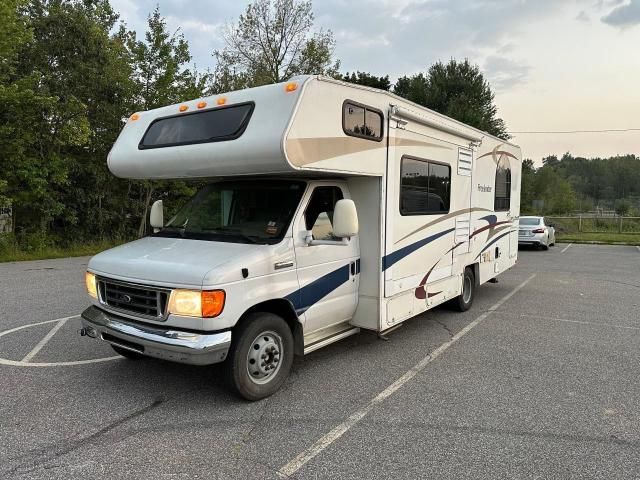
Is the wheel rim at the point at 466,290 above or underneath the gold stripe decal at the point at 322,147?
underneath

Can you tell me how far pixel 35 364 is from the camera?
4.93 meters

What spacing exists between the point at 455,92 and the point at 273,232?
38255 millimetres

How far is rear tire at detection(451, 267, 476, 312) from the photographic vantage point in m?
7.49

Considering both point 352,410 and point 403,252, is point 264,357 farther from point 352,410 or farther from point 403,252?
point 403,252

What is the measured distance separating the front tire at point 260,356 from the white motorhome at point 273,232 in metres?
0.01

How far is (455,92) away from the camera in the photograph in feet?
127

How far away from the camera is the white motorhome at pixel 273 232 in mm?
3795

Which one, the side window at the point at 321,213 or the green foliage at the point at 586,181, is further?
the green foliage at the point at 586,181

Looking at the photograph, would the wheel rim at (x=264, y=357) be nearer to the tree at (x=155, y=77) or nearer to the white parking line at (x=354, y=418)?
the white parking line at (x=354, y=418)

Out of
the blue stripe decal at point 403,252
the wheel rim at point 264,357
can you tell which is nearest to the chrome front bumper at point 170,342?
the wheel rim at point 264,357

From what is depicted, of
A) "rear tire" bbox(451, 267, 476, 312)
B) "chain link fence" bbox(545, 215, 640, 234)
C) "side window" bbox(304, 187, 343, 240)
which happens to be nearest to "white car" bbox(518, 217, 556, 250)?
"chain link fence" bbox(545, 215, 640, 234)

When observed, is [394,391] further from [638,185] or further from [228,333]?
[638,185]

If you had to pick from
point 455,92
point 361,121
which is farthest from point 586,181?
point 361,121

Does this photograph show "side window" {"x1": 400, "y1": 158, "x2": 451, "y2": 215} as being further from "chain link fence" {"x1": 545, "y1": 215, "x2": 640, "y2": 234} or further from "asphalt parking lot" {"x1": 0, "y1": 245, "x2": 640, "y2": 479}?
"chain link fence" {"x1": 545, "y1": 215, "x2": 640, "y2": 234}
